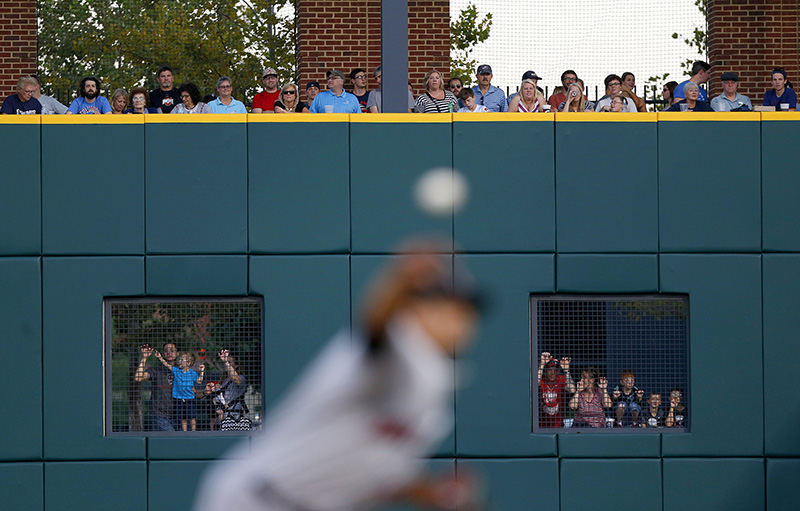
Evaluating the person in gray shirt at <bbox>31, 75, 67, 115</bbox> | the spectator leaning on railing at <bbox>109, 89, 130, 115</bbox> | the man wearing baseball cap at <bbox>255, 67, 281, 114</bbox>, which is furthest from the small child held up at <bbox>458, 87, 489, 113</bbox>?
the person in gray shirt at <bbox>31, 75, 67, 115</bbox>

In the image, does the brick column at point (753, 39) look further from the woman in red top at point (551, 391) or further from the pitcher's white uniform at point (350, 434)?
the pitcher's white uniform at point (350, 434)

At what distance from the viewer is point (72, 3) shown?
4247cm

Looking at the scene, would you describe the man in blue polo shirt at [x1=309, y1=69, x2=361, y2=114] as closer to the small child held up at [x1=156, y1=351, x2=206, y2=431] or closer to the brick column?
the small child held up at [x1=156, y1=351, x2=206, y2=431]

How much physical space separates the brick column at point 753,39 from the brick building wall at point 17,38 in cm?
897

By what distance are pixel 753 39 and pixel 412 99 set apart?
17.8 feet

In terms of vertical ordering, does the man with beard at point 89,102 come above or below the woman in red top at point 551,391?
above

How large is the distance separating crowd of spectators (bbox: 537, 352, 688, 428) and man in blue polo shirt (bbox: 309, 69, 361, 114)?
328cm

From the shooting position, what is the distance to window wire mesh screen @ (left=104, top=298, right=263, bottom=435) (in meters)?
12.0

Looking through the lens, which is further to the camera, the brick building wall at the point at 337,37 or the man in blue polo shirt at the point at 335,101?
the brick building wall at the point at 337,37

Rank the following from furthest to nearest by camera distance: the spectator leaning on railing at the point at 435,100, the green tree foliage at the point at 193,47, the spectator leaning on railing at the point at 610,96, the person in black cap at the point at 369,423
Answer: the green tree foliage at the point at 193,47, the spectator leaning on railing at the point at 610,96, the spectator leaning on railing at the point at 435,100, the person in black cap at the point at 369,423

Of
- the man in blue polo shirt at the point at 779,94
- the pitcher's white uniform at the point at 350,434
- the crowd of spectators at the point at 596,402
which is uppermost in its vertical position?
the man in blue polo shirt at the point at 779,94

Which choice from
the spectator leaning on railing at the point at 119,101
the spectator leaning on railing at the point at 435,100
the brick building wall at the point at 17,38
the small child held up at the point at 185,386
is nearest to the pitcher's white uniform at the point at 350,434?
the small child held up at the point at 185,386

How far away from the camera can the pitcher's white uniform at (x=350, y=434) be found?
4078 mm

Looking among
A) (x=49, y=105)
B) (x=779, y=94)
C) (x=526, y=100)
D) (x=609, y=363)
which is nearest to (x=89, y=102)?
(x=49, y=105)
